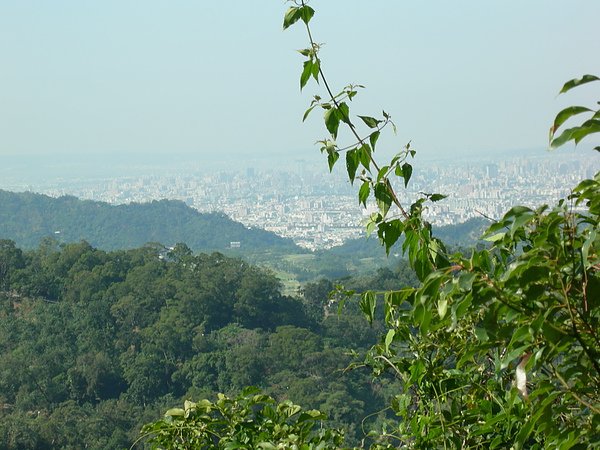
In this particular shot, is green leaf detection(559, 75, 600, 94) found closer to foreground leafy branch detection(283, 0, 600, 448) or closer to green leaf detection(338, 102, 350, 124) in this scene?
foreground leafy branch detection(283, 0, 600, 448)

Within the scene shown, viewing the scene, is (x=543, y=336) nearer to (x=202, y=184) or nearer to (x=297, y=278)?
(x=297, y=278)

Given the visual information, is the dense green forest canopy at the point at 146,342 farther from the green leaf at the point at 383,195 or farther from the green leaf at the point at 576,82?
the green leaf at the point at 576,82

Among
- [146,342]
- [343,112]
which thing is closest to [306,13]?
[343,112]

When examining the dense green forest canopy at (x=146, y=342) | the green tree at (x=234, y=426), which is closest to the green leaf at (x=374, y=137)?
the green tree at (x=234, y=426)

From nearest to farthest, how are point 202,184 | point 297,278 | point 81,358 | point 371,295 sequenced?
point 371,295 → point 81,358 → point 297,278 → point 202,184

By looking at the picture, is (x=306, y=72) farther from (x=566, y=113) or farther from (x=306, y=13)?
(x=566, y=113)

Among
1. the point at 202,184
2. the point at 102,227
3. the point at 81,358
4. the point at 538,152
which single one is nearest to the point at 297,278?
the point at 102,227
